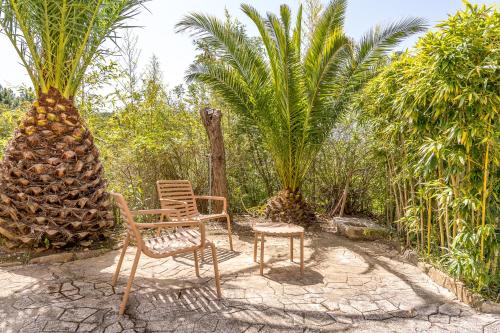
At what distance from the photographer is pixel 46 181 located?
3643 mm


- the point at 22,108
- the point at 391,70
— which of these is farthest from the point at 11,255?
the point at 391,70

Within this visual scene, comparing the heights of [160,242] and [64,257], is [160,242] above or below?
above

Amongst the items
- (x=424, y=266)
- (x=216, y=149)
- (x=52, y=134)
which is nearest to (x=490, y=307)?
(x=424, y=266)

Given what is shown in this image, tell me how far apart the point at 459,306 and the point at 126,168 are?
513 centimetres

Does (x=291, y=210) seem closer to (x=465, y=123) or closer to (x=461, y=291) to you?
(x=461, y=291)

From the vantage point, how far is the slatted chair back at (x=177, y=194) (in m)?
4.14

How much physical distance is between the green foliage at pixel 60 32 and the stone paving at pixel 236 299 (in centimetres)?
215

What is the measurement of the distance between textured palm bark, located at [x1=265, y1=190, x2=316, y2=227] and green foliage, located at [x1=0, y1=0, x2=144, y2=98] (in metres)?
3.50

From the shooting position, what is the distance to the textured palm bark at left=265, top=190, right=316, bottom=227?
5.48m

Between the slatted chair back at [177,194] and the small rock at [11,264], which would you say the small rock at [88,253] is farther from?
the slatted chair back at [177,194]

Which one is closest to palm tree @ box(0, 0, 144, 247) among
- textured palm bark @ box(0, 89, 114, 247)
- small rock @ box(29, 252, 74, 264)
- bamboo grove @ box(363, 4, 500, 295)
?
textured palm bark @ box(0, 89, 114, 247)

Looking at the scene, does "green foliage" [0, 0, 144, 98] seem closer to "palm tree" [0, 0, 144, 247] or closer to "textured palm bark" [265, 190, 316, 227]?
"palm tree" [0, 0, 144, 247]

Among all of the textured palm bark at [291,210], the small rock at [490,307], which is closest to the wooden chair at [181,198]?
the textured palm bark at [291,210]

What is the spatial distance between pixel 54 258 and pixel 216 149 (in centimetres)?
296
